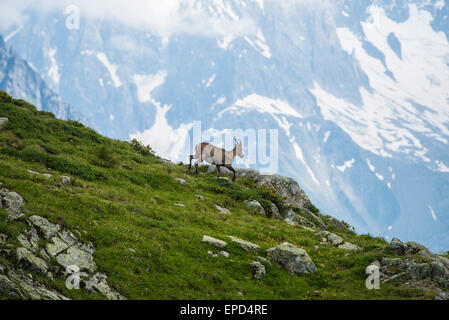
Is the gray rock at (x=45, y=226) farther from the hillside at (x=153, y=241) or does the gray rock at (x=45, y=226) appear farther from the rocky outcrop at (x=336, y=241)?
the rocky outcrop at (x=336, y=241)

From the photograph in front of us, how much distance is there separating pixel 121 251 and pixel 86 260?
1.68m

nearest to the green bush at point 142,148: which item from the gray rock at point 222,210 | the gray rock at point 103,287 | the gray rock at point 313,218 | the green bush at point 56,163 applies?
the green bush at point 56,163

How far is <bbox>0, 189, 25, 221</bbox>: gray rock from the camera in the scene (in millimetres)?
17406

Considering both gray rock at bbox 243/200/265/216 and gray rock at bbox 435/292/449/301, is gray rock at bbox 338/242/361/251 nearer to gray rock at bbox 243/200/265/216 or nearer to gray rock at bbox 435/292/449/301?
gray rock at bbox 243/200/265/216

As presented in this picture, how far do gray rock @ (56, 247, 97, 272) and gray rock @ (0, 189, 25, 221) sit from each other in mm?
2612

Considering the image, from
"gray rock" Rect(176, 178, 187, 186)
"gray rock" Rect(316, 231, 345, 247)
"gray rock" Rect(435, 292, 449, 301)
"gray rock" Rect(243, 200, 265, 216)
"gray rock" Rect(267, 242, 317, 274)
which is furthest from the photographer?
"gray rock" Rect(176, 178, 187, 186)

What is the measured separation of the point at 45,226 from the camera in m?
17.6

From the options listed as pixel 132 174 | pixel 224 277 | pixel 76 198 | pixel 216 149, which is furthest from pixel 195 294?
pixel 216 149

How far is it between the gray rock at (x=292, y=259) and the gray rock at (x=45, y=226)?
10339 mm

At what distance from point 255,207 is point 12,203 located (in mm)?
16937

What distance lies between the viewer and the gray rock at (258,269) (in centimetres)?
1946

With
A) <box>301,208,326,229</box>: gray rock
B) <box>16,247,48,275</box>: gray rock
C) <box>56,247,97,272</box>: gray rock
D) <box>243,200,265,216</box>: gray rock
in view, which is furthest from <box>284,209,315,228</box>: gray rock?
<box>16,247,48,275</box>: gray rock
